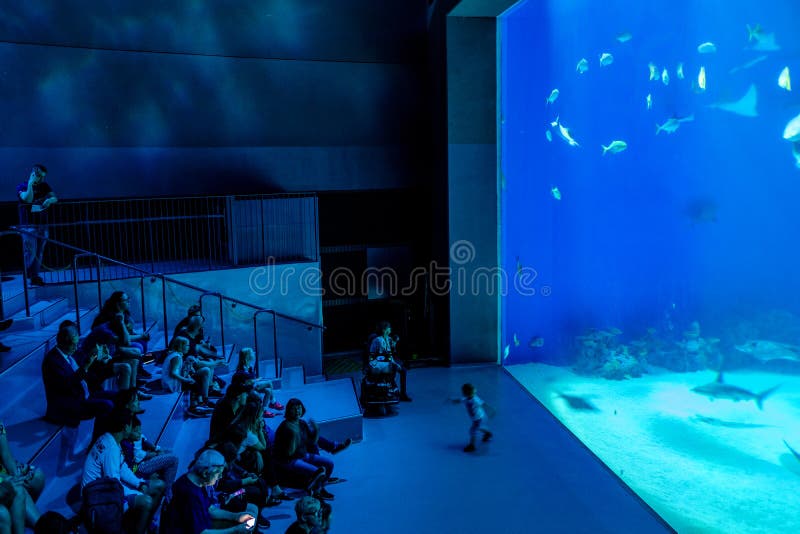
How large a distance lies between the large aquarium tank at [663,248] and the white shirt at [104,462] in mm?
5274

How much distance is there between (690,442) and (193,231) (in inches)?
384

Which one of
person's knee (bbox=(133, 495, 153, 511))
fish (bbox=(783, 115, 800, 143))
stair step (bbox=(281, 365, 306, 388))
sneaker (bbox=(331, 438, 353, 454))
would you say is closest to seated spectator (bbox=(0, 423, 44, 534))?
person's knee (bbox=(133, 495, 153, 511))

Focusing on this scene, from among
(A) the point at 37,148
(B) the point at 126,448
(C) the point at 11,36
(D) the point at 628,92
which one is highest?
(D) the point at 628,92

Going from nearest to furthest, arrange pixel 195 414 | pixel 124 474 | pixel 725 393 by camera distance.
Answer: pixel 124 474
pixel 195 414
pixel 725 393

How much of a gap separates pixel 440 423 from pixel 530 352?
527 cm

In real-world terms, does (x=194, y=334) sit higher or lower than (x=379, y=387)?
higher

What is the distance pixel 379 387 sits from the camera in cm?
902

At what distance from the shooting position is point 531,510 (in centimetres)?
635

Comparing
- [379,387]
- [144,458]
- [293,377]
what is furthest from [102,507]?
[293,377]

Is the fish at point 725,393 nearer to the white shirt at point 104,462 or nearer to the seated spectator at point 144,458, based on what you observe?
the seated spectator at point 144,458

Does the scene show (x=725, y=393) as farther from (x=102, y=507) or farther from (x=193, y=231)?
(x=102, y=507)

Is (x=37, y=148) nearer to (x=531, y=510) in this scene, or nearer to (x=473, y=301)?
(x=473, y=301)

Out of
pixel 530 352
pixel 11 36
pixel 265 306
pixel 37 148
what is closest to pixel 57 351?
pixel 265 306

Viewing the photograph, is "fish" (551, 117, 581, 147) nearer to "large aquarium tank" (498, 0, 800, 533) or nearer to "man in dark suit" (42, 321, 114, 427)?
"large aquarium tank" (498, 0, 800, 533)
